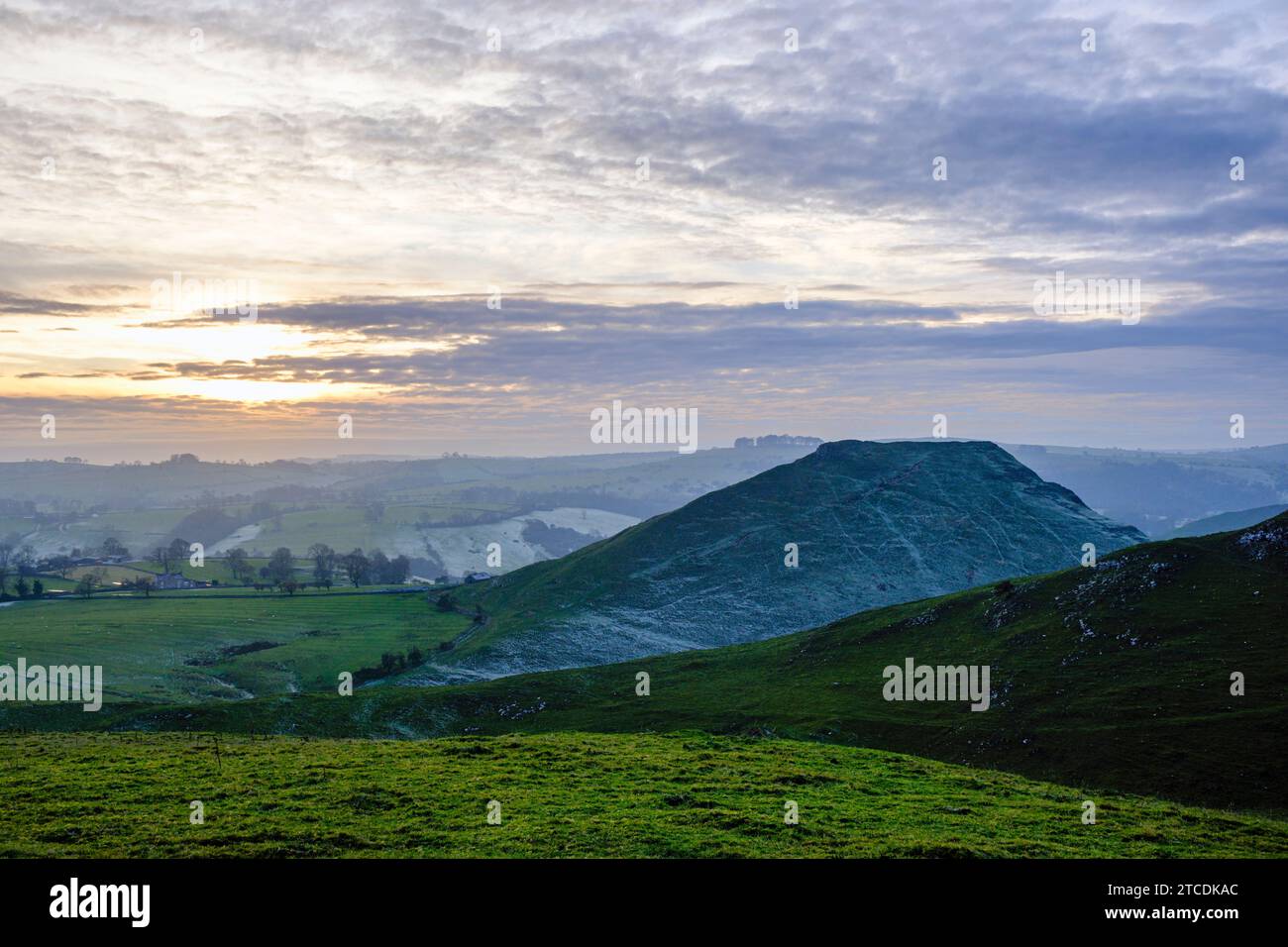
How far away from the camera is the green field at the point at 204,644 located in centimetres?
13062

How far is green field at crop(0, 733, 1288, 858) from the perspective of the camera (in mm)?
29422

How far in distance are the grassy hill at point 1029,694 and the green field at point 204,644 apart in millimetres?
39234

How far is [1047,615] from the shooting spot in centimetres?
9381

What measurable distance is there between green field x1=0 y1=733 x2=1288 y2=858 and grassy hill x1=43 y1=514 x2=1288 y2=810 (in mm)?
21032

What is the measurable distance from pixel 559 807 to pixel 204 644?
151 meters

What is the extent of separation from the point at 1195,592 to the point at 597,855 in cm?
8252

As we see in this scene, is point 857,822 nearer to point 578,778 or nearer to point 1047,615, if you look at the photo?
Answer: point 578,778
